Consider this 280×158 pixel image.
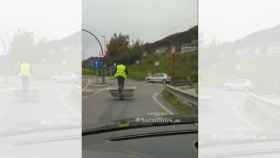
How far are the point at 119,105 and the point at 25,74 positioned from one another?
0.58 meters

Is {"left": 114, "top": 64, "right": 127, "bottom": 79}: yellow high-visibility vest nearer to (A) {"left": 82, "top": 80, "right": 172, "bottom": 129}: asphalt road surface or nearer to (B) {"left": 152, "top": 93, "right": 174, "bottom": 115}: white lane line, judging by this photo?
(A) {"left": 82, "top": 80, "right": 172, "bottom": 129}: asphalt road surface

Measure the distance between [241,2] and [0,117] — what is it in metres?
1.61

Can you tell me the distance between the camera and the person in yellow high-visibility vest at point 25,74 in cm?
162

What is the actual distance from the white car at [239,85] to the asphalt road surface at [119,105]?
42 cm

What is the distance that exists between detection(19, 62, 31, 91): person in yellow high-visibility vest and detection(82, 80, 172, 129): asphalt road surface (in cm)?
35

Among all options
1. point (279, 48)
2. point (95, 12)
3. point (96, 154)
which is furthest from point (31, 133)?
point (279, 48)

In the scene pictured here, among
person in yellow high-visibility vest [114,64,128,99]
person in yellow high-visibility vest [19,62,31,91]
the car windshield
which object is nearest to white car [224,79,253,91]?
the car windshield

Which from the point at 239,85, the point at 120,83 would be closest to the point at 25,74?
the point at 120,83

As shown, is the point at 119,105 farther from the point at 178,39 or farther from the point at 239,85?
the point at 239,85

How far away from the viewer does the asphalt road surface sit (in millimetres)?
1631

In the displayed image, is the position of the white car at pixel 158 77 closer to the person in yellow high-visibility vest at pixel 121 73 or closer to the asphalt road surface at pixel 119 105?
the asphalt road surface at pixel 119 105

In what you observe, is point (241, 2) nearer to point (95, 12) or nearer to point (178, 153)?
point (95, 12)

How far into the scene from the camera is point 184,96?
1.71 m

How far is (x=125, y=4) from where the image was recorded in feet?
5.35
